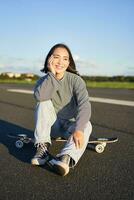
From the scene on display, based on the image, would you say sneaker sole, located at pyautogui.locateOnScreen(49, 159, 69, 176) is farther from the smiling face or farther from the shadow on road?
the smiling face

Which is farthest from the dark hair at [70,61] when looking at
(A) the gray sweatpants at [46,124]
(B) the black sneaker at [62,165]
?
(B) the black sneaker at [62,165]

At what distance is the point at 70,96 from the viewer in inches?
187

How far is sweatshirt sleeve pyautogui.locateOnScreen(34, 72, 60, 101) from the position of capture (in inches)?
179

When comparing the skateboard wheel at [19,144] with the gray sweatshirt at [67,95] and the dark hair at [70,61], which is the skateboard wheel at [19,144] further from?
the dark hair at [70,61]

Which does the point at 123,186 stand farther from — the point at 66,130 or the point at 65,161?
the point at 66,130

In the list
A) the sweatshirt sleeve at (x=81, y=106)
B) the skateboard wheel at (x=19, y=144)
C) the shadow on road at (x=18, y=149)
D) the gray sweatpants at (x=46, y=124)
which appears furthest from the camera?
the skateboard wheel at (x=19, y=144)

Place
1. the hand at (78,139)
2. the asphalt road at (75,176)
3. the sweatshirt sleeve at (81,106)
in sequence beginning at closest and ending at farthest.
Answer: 1. the asphalt road at (75,176)
2. the hand at (78,139)
3. the sweatshirt sleeve at (81,106)

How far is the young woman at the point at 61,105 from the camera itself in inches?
172

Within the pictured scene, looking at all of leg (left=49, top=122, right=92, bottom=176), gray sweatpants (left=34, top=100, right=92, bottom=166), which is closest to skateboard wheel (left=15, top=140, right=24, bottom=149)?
A: gray sweatpants (left=34, top=100, right=92, bottom=166)

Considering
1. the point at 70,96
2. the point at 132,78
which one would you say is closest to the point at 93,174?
the point at 70,96

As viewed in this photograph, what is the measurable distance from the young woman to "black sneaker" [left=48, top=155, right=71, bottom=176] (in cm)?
14

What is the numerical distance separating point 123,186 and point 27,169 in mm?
1109

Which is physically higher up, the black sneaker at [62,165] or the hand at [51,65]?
the hand at [51,65]

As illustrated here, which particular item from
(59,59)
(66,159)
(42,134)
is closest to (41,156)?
(42,134)
